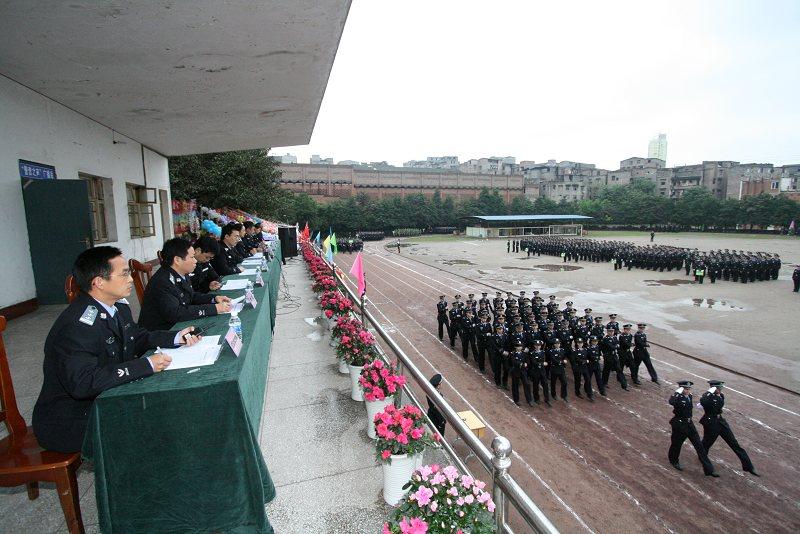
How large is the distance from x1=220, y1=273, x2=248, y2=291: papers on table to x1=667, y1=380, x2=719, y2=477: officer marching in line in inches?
277

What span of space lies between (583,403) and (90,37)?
33.6 feet

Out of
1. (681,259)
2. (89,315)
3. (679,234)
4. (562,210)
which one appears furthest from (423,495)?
(562,210)

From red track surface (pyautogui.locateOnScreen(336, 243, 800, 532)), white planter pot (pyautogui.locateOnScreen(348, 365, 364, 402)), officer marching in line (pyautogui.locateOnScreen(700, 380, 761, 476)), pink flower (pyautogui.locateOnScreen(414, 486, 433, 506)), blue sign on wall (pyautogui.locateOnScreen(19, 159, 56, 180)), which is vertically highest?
blue sign on wall (pyautogui.locateOnScreen(19, 159, 56, 180))

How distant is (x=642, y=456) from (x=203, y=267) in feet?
25.6

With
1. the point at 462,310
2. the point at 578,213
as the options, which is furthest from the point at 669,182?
the point at 462,310

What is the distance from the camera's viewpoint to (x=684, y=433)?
633 cm

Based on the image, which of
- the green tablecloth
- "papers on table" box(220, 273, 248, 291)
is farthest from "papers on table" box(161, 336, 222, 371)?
"papers on table" box(220, 273, 248, 291)

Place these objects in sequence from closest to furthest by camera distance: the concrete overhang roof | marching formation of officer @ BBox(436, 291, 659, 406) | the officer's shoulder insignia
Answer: the officer's shoulder insignia < the concrete overhang roof < marching formation of officer @ BBox(436, 291, 659, 406)

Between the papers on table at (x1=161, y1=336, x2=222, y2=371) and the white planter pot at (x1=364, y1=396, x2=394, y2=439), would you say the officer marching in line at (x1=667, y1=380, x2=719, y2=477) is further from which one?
the papers on table at (x1=161, y1=336, x2=222, y2=371)

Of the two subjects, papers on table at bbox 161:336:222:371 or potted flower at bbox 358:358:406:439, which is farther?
potted flower at bbox 358:358:406:439

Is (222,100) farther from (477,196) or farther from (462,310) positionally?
(477,196)

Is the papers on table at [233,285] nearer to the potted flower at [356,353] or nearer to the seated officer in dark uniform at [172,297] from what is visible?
the seated officer in dark uniform at [172,297]

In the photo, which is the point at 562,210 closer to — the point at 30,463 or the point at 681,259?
the point at 681,259

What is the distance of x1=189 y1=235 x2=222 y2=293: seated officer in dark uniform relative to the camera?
5488 millimetres
